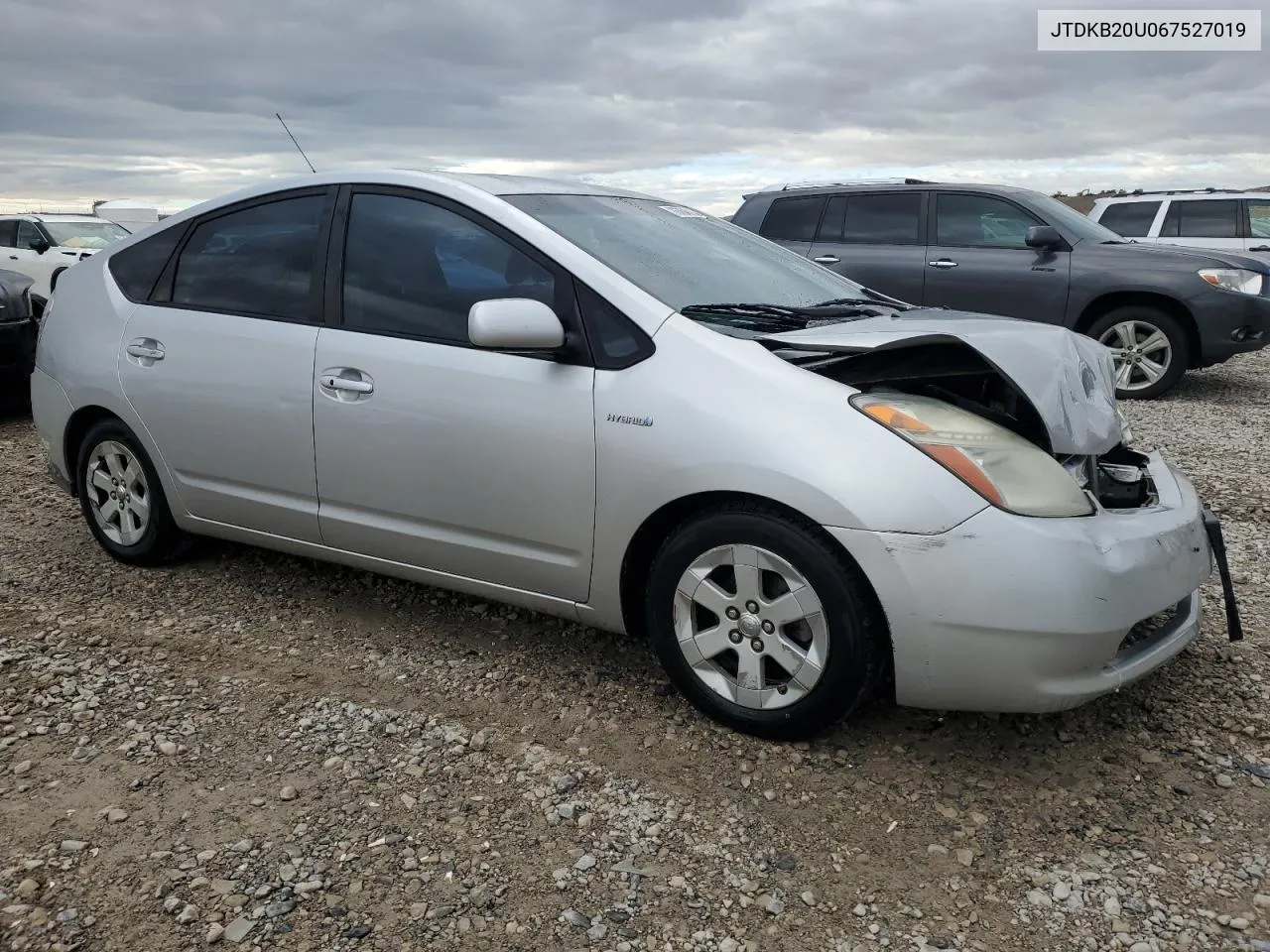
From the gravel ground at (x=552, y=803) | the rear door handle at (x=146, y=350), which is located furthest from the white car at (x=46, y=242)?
the gravel ground at (x=552, y=803)

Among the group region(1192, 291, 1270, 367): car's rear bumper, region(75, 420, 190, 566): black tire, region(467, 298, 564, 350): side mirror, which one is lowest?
region(75, 420, 190, 566): black tire

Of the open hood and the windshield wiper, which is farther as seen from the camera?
the windshield wiper

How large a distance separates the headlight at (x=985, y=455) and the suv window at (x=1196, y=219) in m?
10.6

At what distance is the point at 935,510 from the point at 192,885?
6.33ft

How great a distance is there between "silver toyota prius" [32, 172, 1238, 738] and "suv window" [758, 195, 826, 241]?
225 inches

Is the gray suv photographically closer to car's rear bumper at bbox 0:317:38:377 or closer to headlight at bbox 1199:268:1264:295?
headlight at bbox 1199:268:1264:295

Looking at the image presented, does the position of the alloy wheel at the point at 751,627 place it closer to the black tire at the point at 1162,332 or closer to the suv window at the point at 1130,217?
the black tire at the point at 1162,332

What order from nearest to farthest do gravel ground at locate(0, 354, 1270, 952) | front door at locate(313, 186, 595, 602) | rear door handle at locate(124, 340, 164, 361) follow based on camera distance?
gravel ground at locate(0, 354, 1270, 952), front door at locate(313, 186, 595, 602), rear door handle at locate(124, 340, 164, 361)

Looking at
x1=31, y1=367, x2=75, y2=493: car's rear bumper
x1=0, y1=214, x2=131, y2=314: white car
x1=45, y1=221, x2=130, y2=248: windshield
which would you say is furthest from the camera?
x1=45, y1=221, x2=130, y2=248: windshield

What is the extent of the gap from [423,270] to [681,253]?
0.86 m

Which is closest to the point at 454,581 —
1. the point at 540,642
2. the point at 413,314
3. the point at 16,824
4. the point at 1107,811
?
the point at 540,642

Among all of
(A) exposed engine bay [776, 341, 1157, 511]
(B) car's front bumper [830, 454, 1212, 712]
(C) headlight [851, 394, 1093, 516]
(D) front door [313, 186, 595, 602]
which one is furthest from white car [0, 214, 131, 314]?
(B) car's front bumper [830, 454, 1212, 712]

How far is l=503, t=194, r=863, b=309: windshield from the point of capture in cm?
329

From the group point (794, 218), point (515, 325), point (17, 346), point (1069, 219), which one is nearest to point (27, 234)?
point (17, 346)
